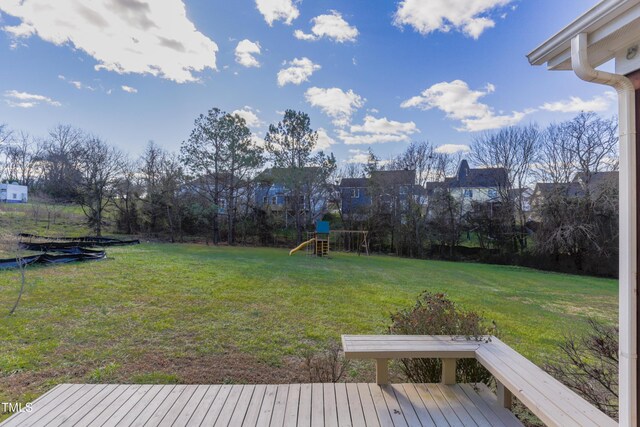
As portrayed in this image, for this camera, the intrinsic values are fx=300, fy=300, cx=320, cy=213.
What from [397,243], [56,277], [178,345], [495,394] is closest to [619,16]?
[495,394]

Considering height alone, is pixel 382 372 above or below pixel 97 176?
below

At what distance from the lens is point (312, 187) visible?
20.7 metres

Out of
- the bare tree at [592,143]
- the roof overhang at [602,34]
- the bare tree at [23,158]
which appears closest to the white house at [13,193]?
the bare tree at [23,158]

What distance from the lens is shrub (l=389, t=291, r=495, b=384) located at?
2.85 m

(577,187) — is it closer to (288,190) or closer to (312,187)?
(312,187)

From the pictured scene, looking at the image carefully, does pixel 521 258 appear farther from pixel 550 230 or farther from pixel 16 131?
pixel 16 131

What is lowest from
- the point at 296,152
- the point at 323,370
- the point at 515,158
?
the point at 323,370

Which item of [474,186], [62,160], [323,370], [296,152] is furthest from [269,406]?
[62,160]

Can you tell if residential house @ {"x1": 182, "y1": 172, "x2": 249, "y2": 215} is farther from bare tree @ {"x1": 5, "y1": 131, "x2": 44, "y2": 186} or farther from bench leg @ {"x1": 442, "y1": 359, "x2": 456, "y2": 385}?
bench leg @ {"x1": 442, "y1": 359, "x2": 456, "y2": 385}

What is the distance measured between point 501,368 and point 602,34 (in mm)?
2193

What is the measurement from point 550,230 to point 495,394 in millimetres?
17020

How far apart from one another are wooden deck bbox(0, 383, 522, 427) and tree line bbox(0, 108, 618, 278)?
56.3ft

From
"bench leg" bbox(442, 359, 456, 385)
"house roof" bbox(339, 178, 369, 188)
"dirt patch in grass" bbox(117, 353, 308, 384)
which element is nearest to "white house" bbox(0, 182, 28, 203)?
"house roof" bbox(339, 178, 369, 188)

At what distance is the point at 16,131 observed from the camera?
85.2ft
